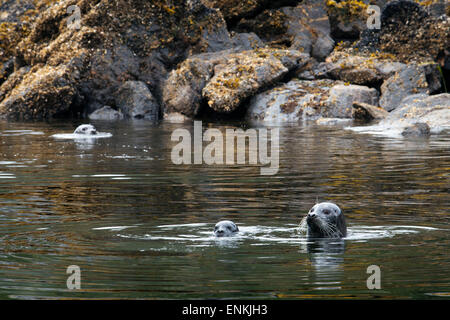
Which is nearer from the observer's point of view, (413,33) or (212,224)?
(212,224)

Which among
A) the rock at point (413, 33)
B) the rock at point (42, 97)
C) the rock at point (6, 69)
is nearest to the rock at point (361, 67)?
the rock at point (413, 33)

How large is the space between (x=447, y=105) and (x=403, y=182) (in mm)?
14411

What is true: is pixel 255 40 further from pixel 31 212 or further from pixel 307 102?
pixel 31 212

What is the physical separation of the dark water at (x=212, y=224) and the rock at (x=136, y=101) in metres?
16.4

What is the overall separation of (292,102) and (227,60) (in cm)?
394

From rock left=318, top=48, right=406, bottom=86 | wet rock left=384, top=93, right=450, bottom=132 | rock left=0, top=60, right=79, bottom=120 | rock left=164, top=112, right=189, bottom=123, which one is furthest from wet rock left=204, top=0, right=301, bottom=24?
wet rock left=384, top=93, right=450, bottom=132

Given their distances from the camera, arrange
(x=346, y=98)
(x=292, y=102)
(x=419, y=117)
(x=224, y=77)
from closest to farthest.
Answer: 1. (x=419, y=117)
2. (x=346, y=98)
3. (x=292, y=102)
4. (x=224, y=77)

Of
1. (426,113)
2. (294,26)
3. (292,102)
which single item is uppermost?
(294,26)

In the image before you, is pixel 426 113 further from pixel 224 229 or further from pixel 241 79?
pixel 224 229

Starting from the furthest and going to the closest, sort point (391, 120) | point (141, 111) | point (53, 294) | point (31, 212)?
point (141, 111) < point (391, 120) < point (31, 212) < point (53, 294)

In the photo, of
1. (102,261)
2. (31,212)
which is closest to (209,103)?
(31,212)

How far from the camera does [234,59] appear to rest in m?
34.7

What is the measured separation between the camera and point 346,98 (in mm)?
31922

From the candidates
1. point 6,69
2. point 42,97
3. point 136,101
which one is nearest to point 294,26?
point 136,101
